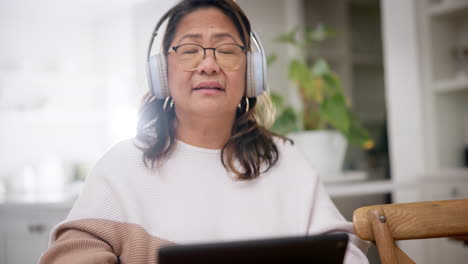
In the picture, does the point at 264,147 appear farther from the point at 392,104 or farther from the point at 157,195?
the point at 392,104

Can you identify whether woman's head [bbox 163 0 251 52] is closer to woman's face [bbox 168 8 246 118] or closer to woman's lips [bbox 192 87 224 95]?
woman's face [bbox 168 8 246 118]

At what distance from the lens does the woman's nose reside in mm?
880

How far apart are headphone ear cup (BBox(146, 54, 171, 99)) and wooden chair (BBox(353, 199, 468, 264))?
0.45 metres

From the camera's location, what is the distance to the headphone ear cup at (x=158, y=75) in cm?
92

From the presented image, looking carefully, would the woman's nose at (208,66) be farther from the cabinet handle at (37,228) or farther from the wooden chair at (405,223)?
the cabinet handle at (37,228)

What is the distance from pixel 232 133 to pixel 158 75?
210 millimetres

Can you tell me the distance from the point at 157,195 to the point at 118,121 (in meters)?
3.60

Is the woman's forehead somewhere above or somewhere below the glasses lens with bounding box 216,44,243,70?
above

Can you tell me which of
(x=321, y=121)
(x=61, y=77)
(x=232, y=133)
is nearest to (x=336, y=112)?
(x=321, y=121)

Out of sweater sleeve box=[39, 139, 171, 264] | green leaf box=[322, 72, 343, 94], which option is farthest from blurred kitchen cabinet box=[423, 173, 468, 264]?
sweater sleeve box=[39, 139, 171, 264]

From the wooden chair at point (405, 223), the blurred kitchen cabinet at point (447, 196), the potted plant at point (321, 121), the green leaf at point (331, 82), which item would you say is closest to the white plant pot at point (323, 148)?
the potted plant at point (321, 121)

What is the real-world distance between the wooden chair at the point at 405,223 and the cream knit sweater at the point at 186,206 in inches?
2.4

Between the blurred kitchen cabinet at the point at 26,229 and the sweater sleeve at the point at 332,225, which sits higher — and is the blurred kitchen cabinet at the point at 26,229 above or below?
below

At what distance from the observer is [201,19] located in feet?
3.04
